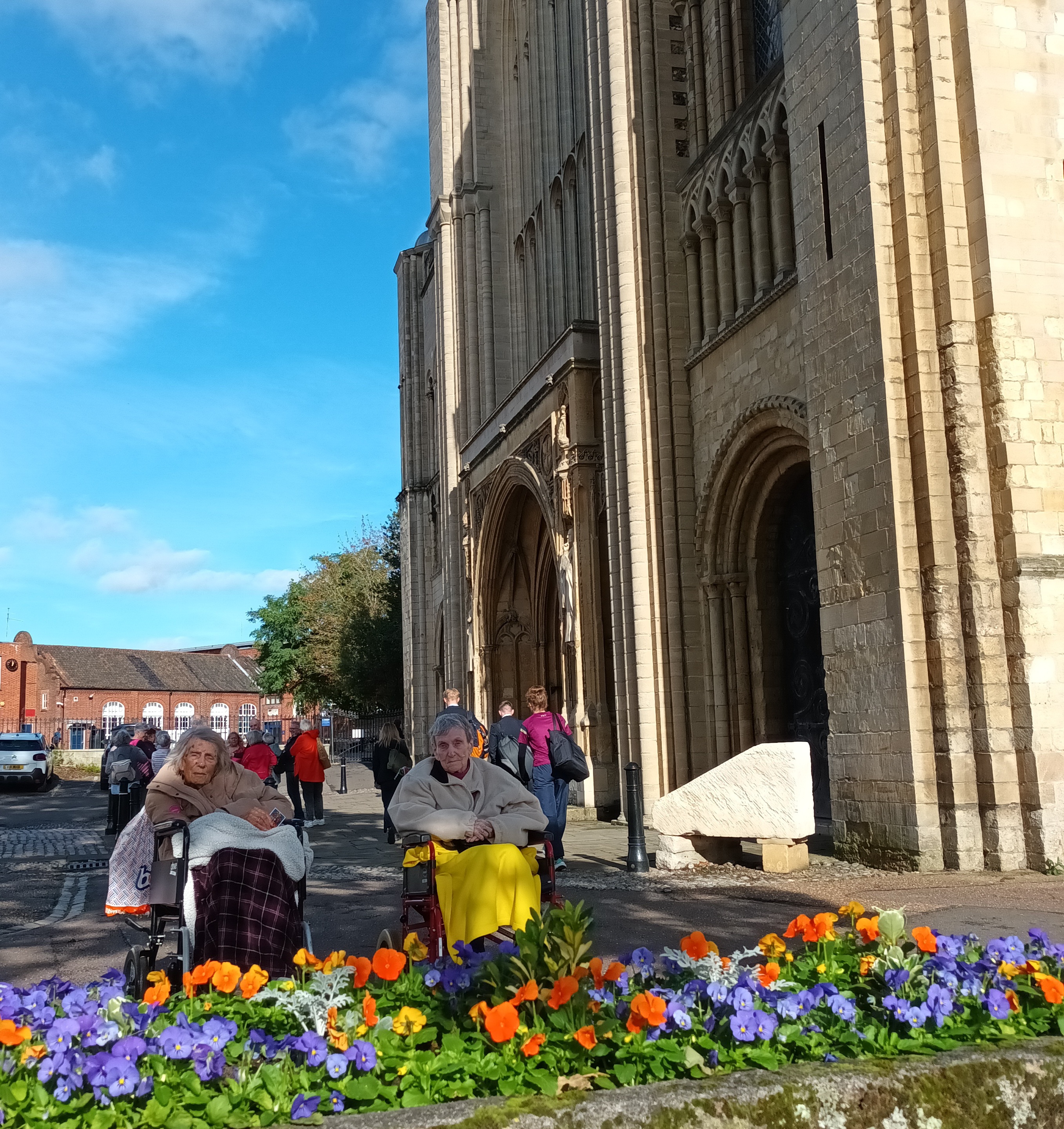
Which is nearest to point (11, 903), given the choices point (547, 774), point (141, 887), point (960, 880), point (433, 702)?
point (547, 774)

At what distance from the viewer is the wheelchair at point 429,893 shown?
5.34 meters

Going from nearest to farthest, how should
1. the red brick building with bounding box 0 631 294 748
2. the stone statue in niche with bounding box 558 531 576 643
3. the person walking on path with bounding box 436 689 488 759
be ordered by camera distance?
the person walking on path with bounding box 436 689 488 759, the stone statue in niche with bounding box 558 531 576 643, the red brick building with bounding box 0 631 294 748

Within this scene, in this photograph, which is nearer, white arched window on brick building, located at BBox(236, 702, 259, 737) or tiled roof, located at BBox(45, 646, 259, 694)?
tiled roof, located at BBox(45, 646, 259, 694)

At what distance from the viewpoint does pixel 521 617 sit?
910 inches

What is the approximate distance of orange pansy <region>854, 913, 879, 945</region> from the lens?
3.64 meters

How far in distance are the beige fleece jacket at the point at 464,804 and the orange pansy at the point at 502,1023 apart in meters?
2.69

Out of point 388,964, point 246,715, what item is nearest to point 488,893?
point 388,964

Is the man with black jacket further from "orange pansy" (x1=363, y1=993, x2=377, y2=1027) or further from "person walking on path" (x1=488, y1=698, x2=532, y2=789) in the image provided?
"orange pansy" (x1=363, y1=993, x2=377, y2=1027)

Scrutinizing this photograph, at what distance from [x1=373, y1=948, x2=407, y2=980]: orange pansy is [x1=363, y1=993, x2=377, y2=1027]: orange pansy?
0.27 metres

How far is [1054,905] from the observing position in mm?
7410

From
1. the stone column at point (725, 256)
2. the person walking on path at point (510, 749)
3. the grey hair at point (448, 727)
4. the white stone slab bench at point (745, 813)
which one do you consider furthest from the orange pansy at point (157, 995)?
the stone column at point (725, 256)

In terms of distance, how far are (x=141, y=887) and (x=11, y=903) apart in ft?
19.0

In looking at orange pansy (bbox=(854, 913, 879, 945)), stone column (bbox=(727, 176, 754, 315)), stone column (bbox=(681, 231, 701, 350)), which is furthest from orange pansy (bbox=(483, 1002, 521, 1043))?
stone column (bbox=(681, 231, 701, 350))

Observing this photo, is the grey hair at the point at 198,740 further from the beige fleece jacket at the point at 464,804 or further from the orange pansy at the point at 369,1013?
the orange pansy at the point at 369,1013
